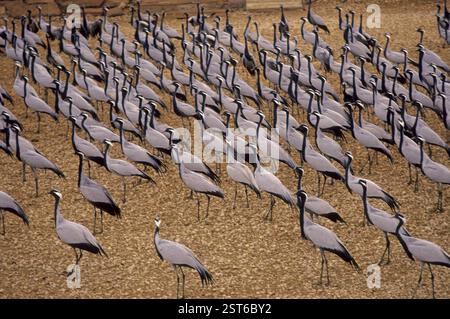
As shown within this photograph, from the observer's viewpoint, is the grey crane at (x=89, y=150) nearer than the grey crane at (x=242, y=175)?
No

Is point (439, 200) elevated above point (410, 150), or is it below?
below

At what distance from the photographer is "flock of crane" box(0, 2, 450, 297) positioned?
12.4 metres

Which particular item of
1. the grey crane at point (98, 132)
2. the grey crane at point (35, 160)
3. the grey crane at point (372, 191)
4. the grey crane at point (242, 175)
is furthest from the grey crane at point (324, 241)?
the grey crane at point (98, 132)

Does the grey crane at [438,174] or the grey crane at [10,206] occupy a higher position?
the grey crane at [10,206]

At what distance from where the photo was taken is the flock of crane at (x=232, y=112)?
1236 centimetres

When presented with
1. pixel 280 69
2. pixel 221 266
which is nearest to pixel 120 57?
pixel 280 69

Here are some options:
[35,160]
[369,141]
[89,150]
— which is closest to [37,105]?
[89,150]

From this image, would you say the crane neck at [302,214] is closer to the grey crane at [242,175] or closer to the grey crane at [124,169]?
the grey crane at [242,175]

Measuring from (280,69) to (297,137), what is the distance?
9.95 ft

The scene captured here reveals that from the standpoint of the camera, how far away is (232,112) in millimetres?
16469

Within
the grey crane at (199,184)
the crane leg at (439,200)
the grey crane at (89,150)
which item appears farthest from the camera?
the grey crane at (89,150)

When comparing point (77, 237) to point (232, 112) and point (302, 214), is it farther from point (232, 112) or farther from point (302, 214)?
point (232, 112)

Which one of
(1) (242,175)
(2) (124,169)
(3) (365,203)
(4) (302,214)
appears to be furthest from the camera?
(2) (124,169)

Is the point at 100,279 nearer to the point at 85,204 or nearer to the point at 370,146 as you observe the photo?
the point at 85,204
